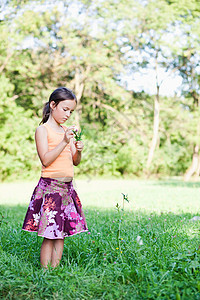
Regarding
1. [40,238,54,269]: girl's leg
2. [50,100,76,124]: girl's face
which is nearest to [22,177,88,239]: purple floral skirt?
[40,238,54,269]: girl's leg

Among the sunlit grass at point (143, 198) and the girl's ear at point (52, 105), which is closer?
the girl's ear at point (52, 105)

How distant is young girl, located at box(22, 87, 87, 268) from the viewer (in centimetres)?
250

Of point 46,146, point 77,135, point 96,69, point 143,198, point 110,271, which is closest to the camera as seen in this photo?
point 110,271

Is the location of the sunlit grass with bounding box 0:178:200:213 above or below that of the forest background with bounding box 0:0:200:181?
below

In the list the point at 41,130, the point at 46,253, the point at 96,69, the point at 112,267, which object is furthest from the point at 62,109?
the point at 96,69

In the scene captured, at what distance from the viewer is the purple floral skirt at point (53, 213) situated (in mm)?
2482

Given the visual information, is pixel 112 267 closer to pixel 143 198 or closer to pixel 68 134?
pixel 68 134

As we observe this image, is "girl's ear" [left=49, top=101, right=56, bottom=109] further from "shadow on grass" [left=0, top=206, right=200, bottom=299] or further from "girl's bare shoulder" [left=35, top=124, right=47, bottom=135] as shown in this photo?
"shadow on grass" [left=0, top=206, right=200, bottom=299]

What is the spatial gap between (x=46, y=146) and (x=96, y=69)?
15906 millimetres

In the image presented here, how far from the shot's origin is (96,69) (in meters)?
17.9

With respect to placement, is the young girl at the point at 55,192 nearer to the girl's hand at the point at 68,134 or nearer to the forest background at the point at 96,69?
the girl's hand at the point at 68,134

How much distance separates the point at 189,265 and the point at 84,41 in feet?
55.4

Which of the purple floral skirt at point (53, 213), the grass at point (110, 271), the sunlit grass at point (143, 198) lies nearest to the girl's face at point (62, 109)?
the purple floral skirt at point (53, 213)

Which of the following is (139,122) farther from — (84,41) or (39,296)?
(39,296)
